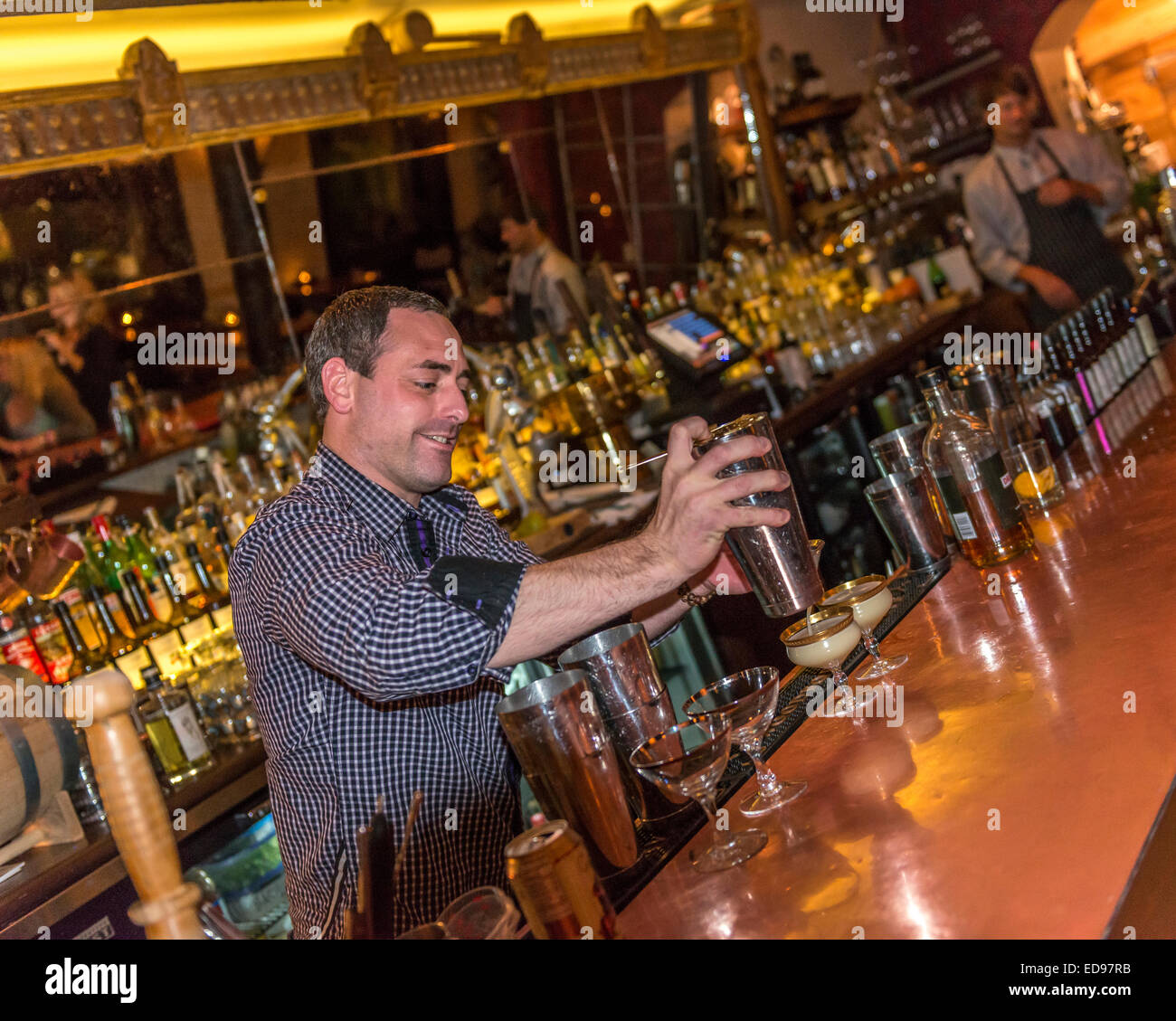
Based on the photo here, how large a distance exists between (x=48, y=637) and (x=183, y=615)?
1.14 ft

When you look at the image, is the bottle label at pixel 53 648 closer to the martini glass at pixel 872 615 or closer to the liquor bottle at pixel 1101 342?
the martini glass at pixel 872 615

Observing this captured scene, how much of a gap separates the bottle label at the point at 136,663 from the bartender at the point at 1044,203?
4057 millimetres

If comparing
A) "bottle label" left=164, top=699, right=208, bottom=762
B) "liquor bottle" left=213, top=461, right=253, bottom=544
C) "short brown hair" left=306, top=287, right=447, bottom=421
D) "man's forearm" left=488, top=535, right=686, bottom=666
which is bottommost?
"bottle label" left=164, top=699, right=208, bottom=762

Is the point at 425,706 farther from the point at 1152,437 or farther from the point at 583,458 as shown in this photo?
the point at 583,458

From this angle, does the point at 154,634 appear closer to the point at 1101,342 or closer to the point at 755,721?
the point at 755,721

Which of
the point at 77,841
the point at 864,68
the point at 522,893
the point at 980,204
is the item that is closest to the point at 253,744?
the point at 77,841

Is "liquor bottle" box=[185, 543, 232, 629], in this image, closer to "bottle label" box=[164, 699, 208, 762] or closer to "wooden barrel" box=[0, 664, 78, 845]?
"bottle label" box=[164, 699, 208, 762]

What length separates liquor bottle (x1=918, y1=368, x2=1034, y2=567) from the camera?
1.97 metres

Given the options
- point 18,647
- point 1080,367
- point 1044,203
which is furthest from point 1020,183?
point 18,647

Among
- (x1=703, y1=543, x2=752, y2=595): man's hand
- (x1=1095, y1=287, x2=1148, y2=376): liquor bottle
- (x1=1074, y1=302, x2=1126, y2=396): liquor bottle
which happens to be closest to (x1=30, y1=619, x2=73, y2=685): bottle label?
(x1=703, y1=543, x2=752, y2=595): man's hand

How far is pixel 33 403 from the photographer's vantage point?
3.47 meters

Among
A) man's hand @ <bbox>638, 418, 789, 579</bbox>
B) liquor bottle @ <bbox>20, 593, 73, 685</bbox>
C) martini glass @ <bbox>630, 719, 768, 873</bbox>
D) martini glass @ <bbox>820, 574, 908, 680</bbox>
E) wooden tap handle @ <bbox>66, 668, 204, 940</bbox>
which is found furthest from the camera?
liquor bottle @ <bbox>20, 593, 73, 685</bbox>

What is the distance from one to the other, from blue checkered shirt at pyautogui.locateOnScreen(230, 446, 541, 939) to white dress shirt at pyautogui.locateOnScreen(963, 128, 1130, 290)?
13.8 feet

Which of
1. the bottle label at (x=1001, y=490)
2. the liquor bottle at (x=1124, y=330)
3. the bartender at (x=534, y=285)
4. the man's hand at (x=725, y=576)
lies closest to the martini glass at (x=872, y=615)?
the man's hand at (x=725, y=576)
